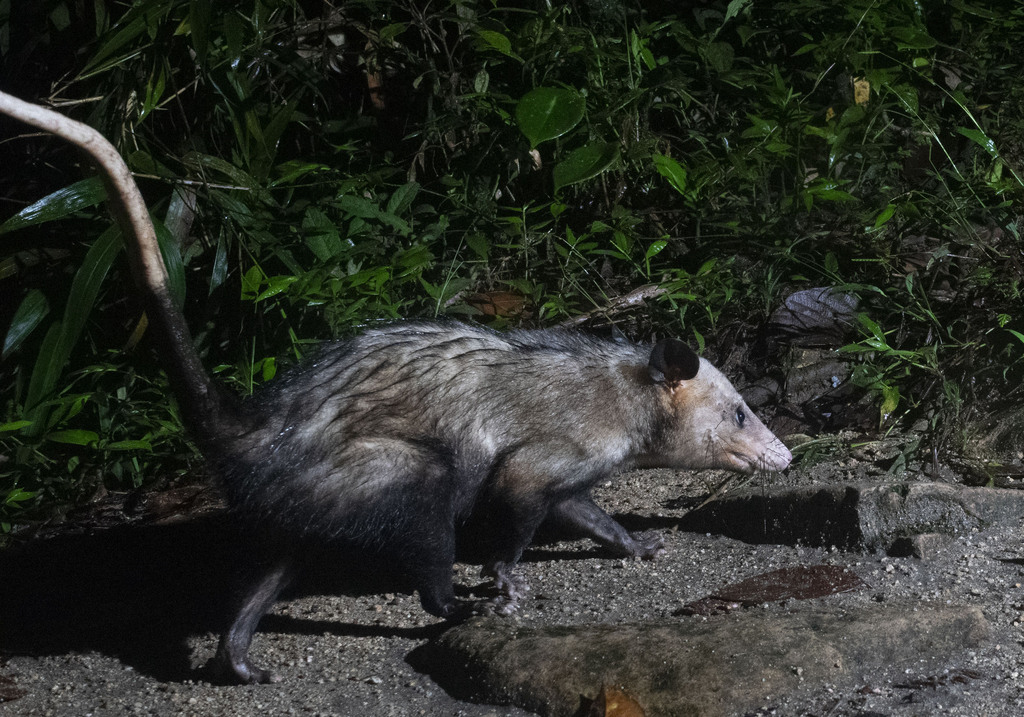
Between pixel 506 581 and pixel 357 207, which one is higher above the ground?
pixel 357 207

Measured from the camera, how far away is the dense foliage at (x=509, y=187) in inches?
176

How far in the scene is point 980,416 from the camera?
14.3 feet

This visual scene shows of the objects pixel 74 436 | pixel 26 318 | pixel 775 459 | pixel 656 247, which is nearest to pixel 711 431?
pixel 775 459

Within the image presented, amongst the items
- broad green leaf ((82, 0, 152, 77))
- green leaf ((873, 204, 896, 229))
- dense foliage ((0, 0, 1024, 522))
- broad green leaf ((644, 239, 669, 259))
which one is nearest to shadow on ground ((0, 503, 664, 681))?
dense foliage ((0, 0, 1024, 522))

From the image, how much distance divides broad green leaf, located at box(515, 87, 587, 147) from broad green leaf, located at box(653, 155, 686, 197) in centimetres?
55

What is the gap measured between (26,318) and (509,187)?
2.35 meters

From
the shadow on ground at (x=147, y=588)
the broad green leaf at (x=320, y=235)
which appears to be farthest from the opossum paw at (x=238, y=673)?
the broad green leaf at (x=320, y=235)

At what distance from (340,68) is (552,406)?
246cm

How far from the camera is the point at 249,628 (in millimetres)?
3479

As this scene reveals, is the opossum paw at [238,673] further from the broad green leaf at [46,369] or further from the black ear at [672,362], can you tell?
the black ear at [672,362]

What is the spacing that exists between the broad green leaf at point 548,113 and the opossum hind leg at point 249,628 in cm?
200

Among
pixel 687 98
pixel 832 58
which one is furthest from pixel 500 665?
pixel 832 58

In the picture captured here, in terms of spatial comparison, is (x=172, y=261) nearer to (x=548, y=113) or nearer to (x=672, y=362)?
(x=548, y=113)

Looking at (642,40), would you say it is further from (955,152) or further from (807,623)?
(807,623)
